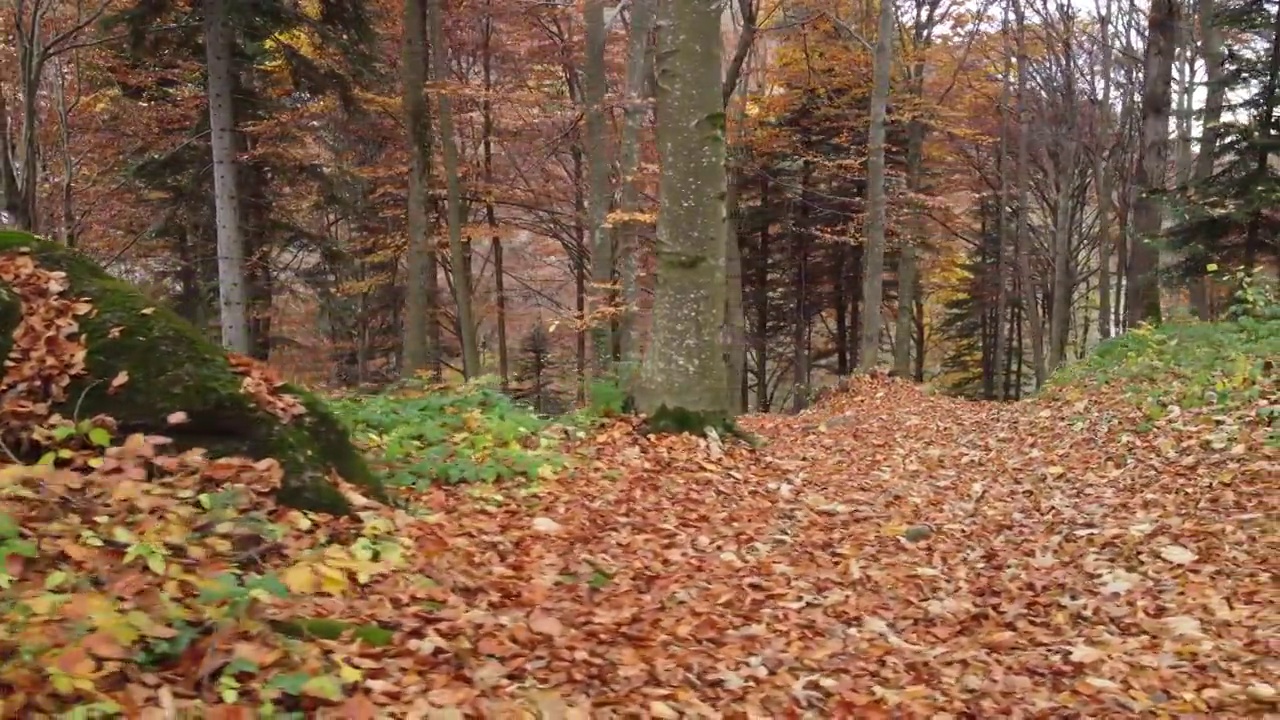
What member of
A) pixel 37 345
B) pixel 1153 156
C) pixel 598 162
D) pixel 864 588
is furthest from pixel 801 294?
pixel 37 345

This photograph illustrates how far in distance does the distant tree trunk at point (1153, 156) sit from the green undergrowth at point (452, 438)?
1167 cm

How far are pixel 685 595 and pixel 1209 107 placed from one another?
1537 cm

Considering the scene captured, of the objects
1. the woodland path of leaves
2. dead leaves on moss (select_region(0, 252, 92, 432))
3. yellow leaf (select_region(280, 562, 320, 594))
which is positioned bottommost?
the woodland path of leaves

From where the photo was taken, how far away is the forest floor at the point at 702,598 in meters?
2.80

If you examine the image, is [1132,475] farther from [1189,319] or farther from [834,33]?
[834,33]

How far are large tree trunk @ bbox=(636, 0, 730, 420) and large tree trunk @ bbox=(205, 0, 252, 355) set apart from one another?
21.9 ft

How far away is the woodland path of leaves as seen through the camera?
3.66 metres

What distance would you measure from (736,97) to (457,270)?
475 inches

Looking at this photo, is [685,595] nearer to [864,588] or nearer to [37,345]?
[864,588]

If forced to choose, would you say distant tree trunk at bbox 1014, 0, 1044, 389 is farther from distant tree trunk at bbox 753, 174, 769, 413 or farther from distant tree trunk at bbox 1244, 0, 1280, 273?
distant tree trunk at bbox 1244, 0, 1280, 273

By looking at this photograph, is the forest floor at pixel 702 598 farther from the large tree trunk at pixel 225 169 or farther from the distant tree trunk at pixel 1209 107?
the distant tree trunk at pixel 1209 107

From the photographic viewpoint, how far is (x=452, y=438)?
6.61 m

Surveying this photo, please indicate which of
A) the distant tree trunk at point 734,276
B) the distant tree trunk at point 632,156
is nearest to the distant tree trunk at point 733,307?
the distant tree trunk at point 734,276

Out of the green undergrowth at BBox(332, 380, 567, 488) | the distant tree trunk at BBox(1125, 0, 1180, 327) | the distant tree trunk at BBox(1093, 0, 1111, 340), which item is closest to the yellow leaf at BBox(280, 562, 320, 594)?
the green undergrowth at BBox(332, 380, 567, 488)
